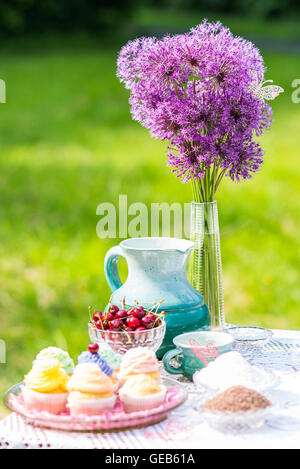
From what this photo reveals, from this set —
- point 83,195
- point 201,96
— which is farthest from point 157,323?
point 83,195

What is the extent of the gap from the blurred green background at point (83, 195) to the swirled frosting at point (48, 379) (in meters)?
2.25

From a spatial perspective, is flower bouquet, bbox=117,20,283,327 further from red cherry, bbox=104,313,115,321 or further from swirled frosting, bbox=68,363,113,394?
swirled frosting, bbox=68,363,113,394

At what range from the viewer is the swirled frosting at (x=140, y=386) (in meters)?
1.41

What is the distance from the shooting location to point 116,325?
1590 mm

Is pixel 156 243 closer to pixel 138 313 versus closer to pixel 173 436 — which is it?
pixel 138 313

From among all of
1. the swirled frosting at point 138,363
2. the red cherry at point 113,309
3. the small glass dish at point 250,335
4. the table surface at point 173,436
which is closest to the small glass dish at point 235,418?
the table surface at point 173,436

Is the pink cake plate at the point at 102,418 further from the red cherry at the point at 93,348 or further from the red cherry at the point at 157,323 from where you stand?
the red cherry at the point at 157,323

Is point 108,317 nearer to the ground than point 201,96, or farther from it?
nearer to the ground

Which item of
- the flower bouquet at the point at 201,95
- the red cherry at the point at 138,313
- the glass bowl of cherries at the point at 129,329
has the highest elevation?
the flower bouquet at the point at 201,95

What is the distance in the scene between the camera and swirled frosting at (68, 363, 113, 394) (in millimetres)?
1374

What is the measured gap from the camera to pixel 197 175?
5.89 ft

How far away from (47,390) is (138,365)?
182mm

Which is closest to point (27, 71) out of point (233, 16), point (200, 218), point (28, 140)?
point (28, 140)

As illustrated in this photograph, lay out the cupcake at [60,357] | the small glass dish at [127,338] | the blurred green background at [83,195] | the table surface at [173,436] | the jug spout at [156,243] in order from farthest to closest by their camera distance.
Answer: the blurred green background at [83,195] < the jug spout at [156,243] < the small glass dish at [127,338] < the cupcake at [60,357] < the table surface at [173,436]
